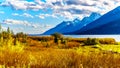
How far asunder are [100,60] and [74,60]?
881mm

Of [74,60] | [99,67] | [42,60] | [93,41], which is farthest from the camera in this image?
[93,41]

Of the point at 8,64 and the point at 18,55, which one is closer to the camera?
the point at 8,64

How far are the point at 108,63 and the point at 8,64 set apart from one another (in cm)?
347

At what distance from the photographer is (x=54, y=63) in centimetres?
1083

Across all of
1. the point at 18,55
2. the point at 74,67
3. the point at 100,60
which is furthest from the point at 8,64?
the point at 100,60

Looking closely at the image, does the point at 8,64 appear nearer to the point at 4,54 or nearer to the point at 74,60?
the point at 4,54

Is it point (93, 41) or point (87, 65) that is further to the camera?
point (93, 41)

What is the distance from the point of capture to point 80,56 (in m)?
11.4

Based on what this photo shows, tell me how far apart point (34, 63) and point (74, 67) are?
5.04 feet

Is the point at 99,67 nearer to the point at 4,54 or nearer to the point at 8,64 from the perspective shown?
the point at 8,64

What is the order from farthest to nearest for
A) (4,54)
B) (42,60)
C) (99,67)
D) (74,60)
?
1. (4,54)
2. (42,60)
3. (74,60)
4. (99,67)

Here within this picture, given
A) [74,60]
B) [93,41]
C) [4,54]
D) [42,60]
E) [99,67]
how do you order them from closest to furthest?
1. [99,67]
2. [74,60]
3. [42,60]
4. [4,54]
5. [93,41]

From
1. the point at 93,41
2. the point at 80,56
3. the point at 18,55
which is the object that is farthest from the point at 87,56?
the point at 93,41

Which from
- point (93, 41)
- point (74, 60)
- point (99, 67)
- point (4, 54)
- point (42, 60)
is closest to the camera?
point (99, 67)
